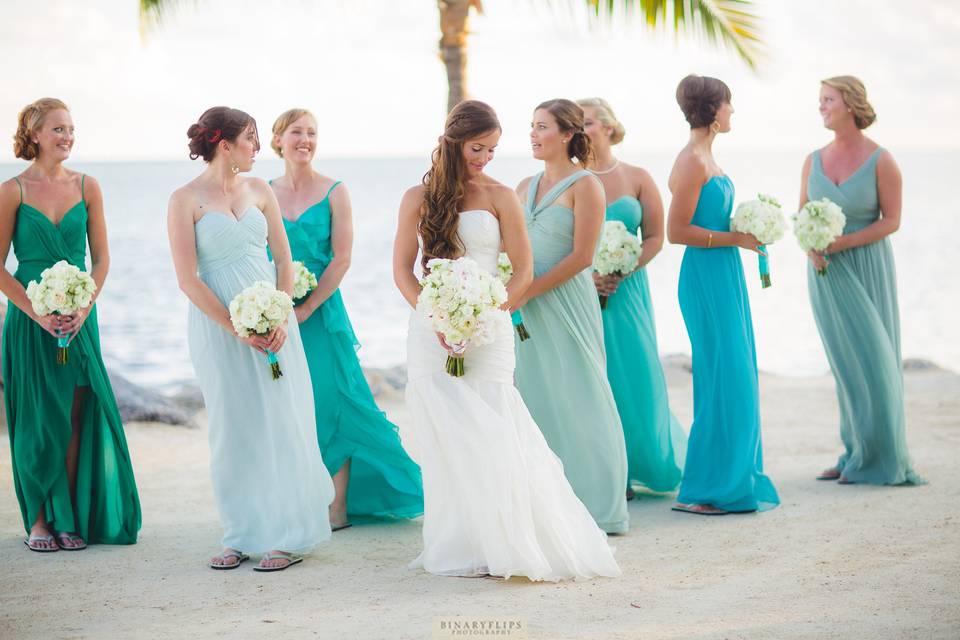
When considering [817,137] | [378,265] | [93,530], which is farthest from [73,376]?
[817,137]

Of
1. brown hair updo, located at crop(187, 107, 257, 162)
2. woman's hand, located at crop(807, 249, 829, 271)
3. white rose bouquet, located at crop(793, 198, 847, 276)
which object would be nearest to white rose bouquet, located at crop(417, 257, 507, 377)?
brown hair updo, located at crop(187, 107, 257, 162)

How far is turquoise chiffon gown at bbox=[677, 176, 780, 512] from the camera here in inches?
273

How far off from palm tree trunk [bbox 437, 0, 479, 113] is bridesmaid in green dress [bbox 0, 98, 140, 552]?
5.05 metres

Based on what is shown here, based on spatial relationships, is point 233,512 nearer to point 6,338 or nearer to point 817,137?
point 6,338

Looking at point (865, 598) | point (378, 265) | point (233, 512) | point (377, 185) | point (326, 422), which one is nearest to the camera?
point (865, 598)

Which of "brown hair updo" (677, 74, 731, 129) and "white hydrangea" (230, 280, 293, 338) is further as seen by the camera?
"brown hair updo" (677, 74, 731, 129)

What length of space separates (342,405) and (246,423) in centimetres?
A: 108

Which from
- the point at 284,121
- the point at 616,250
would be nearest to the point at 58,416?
the point at 284,121

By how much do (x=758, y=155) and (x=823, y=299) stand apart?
98363 mm

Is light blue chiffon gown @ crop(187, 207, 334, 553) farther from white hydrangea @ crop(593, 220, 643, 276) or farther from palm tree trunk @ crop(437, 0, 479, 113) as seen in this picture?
palm tree trunk @ crop(437, 0, 479, 113)

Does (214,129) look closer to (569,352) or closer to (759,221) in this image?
(569,352)

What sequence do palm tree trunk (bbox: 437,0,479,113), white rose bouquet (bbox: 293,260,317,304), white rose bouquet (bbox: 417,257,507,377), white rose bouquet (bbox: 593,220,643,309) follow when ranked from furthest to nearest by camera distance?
palm tree trunk (bbox: 437,0,479,113) < white rose bouquet (bbox: 593,220,643,309) < white rose bouquet (bbox: 293,260,317,304) < white rose bouquet (bbox: 417,257,507,377)

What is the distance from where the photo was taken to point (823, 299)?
779 cm

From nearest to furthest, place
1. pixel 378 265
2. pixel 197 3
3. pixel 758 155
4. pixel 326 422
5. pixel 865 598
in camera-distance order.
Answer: pixel 865 598 < pixel 326 422 < pixel 197 3 < pixel 378 265 < pixel 758 155
